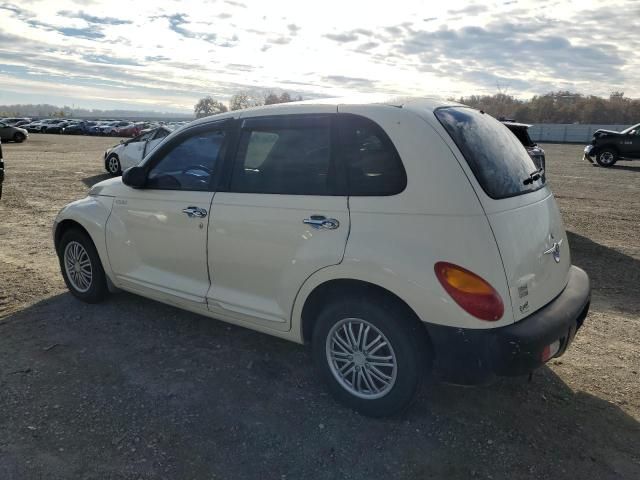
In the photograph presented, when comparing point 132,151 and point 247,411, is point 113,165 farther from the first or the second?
point 247,411

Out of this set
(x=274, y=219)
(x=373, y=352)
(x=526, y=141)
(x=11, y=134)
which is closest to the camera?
(x=373, y=352)

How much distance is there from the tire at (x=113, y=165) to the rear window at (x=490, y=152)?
13.2 m

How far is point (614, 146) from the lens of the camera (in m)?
20.2

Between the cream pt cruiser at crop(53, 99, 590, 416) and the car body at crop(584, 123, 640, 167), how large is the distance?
64.7 feet

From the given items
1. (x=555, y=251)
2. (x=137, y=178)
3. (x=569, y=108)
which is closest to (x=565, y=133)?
(x=569, y=108)

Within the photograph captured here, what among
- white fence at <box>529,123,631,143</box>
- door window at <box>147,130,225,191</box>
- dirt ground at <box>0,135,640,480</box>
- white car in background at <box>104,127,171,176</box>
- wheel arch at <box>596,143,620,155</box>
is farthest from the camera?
white fence at <box>529,123,631,143</box>

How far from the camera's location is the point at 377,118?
118 inches

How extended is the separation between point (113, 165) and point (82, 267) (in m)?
10.9

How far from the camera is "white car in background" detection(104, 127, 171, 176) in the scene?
13.9 meters

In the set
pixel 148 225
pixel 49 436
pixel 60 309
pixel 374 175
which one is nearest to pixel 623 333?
pixel 374 175

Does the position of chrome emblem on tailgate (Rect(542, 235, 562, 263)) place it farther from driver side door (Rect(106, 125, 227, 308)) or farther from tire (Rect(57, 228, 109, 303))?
tire (Rect(57, 228, 109, 303))

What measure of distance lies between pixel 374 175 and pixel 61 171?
15466 millimetres

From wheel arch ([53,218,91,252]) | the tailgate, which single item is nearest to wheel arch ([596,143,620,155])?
the tailgate

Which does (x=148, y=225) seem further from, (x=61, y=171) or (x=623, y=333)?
(x=61, y=171)
